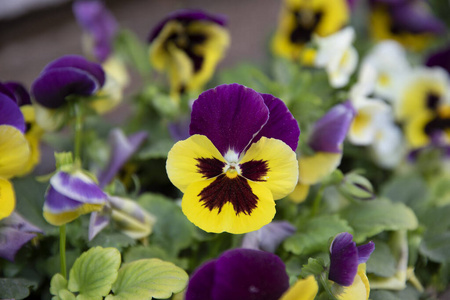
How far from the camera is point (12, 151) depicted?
582 mm

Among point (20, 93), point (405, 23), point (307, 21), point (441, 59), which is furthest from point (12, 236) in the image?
point (405, 23)

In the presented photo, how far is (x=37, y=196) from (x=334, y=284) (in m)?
0.49

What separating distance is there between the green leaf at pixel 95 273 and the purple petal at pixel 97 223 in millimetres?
48

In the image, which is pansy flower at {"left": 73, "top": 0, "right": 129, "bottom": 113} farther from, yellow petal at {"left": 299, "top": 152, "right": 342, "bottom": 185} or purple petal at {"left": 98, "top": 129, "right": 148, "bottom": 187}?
yellow petal at {"left": 299, "top": 152, "right": 342, "bottom": 185}

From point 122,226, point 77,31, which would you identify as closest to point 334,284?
point 122,226

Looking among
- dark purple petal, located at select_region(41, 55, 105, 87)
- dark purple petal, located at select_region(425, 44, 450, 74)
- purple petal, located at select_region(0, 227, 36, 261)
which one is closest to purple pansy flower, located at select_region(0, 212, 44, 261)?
purple petal, located at select_region(0, 227, 36, 261)

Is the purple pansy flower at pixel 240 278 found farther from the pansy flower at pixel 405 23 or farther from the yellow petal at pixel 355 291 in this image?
the pansy flower at pixel 405 23

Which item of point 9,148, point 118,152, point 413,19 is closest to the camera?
point 9,148

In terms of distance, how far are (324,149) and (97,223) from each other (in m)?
0.35

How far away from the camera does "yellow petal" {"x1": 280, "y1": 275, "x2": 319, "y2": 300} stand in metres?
0.47

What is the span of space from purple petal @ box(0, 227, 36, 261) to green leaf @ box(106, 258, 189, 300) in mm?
141

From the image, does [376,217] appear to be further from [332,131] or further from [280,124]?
[280,124]

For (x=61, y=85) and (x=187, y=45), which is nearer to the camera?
(x=61, y=85)

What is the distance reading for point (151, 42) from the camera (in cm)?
87
